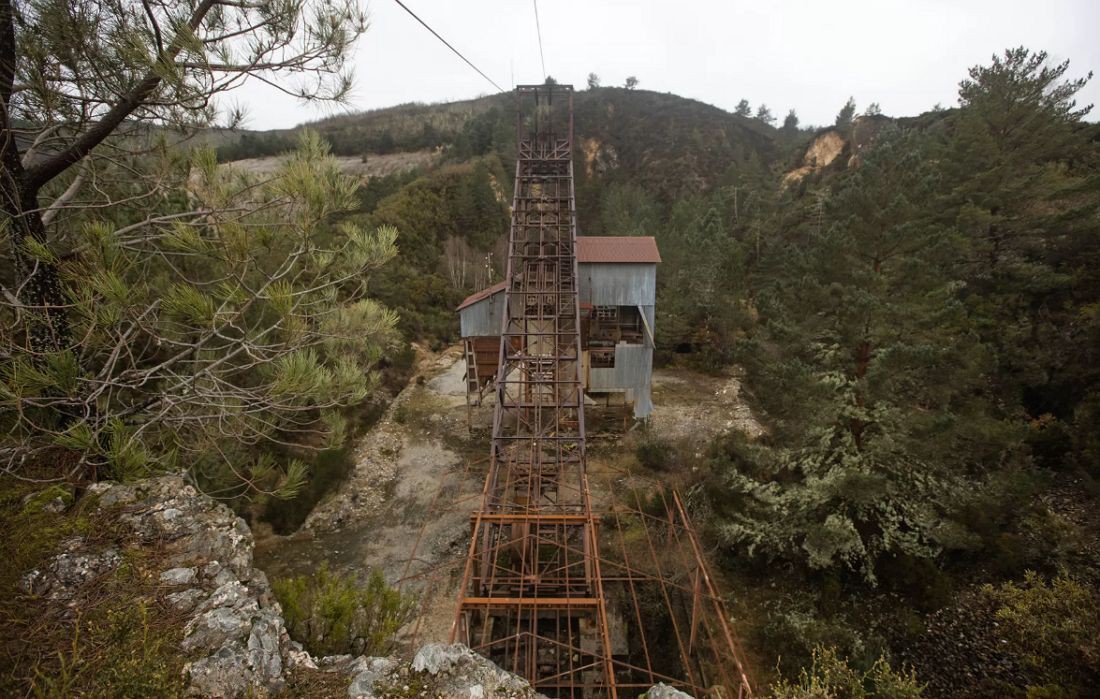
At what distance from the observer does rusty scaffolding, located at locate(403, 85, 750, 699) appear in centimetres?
631

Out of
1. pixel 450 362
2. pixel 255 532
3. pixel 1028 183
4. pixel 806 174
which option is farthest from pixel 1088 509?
pixel 806 174

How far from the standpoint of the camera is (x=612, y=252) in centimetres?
1479

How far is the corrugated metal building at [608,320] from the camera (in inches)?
572

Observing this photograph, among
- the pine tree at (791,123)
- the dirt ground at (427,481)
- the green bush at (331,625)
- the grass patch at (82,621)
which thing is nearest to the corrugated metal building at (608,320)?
the dirt ground at (427,481)

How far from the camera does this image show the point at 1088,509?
40.3ft

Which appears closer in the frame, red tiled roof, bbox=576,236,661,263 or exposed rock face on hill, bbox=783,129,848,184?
red tiled roof, bbox=576,236,661,263

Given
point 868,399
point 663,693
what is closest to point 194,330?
point 663,693

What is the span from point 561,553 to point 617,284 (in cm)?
822

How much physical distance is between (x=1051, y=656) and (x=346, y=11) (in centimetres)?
1144

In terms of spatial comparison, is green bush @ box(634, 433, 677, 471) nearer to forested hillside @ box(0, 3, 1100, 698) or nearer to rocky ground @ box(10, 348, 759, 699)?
forested hillside @ box(0, 3, 1100, 698)

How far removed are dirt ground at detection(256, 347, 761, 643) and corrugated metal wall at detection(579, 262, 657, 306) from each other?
494cm

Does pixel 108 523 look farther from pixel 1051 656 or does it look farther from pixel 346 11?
pixel 1051 656

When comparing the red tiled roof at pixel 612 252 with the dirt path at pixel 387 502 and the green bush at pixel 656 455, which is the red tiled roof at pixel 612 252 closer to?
the dirt path at pixel 387 502

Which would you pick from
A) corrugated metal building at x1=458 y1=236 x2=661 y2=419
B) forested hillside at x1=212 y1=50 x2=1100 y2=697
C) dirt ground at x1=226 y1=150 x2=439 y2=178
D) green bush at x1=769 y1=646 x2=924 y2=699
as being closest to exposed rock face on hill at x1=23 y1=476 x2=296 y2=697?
green bush at x1=769 y1=646 x2=924 y2=699
